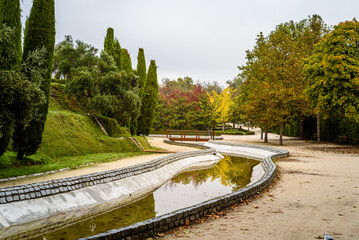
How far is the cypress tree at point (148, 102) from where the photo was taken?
108 feet

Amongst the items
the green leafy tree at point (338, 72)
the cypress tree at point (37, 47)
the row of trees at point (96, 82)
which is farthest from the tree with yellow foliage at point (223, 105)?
the cypress tree at point (37, 47)

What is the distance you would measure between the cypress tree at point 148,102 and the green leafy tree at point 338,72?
16.0 metres

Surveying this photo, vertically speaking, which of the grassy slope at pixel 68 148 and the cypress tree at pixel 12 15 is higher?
the cypress tree at pixel 12 15

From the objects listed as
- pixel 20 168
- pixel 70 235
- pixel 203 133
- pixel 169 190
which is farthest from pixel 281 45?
pixel 70 235

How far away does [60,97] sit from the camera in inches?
1032

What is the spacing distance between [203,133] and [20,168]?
30.7 metres

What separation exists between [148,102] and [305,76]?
55.6 feet

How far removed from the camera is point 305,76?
29750 mm

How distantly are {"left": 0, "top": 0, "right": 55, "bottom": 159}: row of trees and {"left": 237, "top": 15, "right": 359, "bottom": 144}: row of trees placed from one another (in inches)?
884

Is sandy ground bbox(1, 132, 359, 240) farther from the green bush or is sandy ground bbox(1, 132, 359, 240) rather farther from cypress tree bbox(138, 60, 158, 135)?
cypress tree bbox(138, 60, 158, 135)

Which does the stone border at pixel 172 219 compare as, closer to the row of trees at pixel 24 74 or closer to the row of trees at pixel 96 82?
the row of trees at pixel 24 74

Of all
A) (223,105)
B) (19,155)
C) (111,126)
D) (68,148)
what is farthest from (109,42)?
(223,105)

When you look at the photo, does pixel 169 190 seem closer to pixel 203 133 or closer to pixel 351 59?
pixel 351 59

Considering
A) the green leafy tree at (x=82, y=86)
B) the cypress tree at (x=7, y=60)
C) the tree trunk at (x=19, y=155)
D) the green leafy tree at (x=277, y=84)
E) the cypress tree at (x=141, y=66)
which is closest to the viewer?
the cypress tree at (x=7, y=60)
